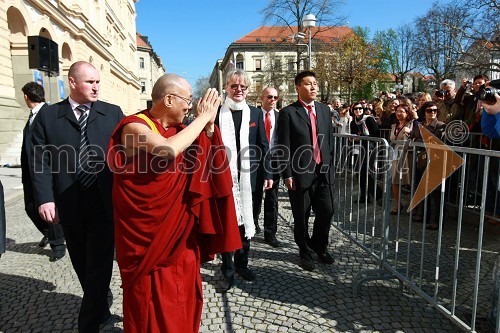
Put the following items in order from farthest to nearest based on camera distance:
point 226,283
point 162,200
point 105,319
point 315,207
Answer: point 315,207 < point 226,283 < point 105,319 < point 162,200

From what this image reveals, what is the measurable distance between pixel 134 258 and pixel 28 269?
9.19 ft

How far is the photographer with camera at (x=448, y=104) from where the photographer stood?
229 inches

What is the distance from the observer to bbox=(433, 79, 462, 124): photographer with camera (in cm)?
582

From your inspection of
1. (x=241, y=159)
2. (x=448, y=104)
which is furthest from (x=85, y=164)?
(x=448, y=104)

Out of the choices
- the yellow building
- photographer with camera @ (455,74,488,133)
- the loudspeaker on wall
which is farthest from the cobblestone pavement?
the yellow building

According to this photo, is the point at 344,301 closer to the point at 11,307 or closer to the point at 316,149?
the point at 316,149

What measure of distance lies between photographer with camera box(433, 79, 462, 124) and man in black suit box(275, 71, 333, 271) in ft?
9.72

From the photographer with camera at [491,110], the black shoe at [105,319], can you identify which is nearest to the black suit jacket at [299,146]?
the photographer with camera at [491,110]

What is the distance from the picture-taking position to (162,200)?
6.71 feet

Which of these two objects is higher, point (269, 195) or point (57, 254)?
point (269, 195)

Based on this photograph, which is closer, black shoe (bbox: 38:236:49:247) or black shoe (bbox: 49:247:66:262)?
black shoe (bbox: 49:247:66:262)

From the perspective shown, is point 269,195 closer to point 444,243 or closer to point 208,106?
point 444,243

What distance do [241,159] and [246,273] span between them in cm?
116

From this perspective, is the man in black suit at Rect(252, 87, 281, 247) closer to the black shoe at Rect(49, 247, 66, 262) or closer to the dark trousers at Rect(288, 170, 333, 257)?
the dark trousers at Rect(288, 170, 333, 257)
